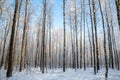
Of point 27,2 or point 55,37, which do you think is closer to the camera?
point 27,2

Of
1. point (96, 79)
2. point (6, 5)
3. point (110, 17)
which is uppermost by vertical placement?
point (6, 5)

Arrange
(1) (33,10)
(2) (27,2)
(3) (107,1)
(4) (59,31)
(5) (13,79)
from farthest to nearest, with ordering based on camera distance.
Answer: (4) (59,31) < (3) (107,1) < (1) (33,10) < (2) (27,2) < (5) (13,79)

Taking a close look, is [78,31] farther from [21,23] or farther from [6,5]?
[6,5]

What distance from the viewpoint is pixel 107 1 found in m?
26.1

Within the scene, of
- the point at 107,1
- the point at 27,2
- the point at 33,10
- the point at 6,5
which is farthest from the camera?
the point at 107,1

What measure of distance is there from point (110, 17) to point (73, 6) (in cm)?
691

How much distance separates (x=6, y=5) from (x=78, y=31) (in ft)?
43.8

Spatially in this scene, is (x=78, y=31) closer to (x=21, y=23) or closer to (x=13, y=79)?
(x=21, y=23)

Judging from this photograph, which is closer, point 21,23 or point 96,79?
point 96,79

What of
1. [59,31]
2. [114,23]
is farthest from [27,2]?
[59,31]

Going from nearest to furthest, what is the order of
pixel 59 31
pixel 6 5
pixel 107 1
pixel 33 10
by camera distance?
pixel 33 10 → pixel 6 5 → pixel 107 1 → pixel 59 31

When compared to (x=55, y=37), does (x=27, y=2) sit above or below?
above

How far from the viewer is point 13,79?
10.3 m

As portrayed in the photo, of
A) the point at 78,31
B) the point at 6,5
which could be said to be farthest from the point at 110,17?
the point at 6,5
